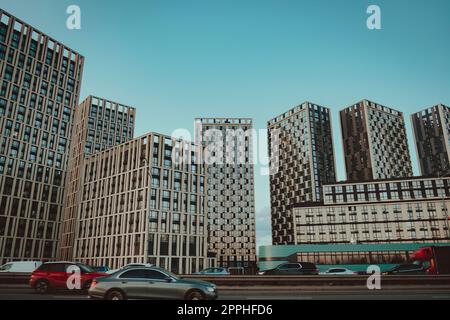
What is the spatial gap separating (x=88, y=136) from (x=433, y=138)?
151 meters

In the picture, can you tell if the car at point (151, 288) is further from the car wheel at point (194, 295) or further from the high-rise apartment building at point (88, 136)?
the high-rise apartment building at point (88, 136)

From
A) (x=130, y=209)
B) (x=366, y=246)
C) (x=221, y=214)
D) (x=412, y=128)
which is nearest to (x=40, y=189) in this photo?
(x=130, y=209)

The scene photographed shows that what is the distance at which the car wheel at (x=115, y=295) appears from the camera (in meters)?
13.4

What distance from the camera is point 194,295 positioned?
43.8ft

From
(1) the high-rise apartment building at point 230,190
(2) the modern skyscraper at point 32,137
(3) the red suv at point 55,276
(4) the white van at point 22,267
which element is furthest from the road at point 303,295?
(1) the high-rise apartment building at point 230,190

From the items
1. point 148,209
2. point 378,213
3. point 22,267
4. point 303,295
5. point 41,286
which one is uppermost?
point 378,213

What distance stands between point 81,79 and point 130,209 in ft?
182

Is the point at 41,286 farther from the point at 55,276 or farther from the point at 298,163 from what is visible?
the point at 298,163

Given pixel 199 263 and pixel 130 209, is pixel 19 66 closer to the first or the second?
pixel 130 209

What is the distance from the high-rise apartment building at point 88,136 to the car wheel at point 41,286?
93.7 metres

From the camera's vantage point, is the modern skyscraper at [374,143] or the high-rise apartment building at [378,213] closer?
the high-rise apartment building at [378,213]

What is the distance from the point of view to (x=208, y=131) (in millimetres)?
143250

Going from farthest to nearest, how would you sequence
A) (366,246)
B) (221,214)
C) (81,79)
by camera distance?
(221,214) < (81,79) < (366,246)

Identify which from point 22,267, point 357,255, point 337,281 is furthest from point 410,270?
point 357,255
